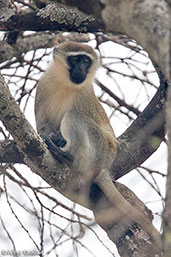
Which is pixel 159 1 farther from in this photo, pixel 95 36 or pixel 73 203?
pixel 95 36

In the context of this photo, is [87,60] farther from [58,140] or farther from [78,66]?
[58,140]

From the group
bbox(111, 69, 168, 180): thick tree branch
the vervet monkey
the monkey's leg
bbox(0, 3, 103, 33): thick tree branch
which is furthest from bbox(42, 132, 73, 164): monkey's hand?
bbox(0, 3, 103, 33): thick tree branch

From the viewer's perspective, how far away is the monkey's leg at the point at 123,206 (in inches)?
167

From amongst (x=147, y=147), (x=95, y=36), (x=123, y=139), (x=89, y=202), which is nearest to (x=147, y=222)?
(x=89, y=202)

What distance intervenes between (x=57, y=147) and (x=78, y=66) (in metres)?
1.32

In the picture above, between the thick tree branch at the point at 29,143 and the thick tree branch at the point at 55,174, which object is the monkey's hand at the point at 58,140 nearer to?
the thick tree branch at the point at 55,174

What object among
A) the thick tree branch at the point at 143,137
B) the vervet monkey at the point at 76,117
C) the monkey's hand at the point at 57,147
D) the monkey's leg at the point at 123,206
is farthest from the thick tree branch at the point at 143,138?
the monkey's hand at the point at 57,147

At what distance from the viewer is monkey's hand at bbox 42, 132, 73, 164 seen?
16.9 ft

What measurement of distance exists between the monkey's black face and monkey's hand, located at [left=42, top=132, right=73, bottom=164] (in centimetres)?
85

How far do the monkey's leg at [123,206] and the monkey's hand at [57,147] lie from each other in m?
0.41

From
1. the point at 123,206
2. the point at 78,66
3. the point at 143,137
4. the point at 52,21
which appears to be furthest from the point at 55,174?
the point at 78,66

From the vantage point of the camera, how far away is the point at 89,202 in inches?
194

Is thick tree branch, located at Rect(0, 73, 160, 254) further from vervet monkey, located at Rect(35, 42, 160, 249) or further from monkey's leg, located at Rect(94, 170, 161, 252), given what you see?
vervet monkey, located at Rect(35, 42, 160, 249)

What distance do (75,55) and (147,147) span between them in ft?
5.17
